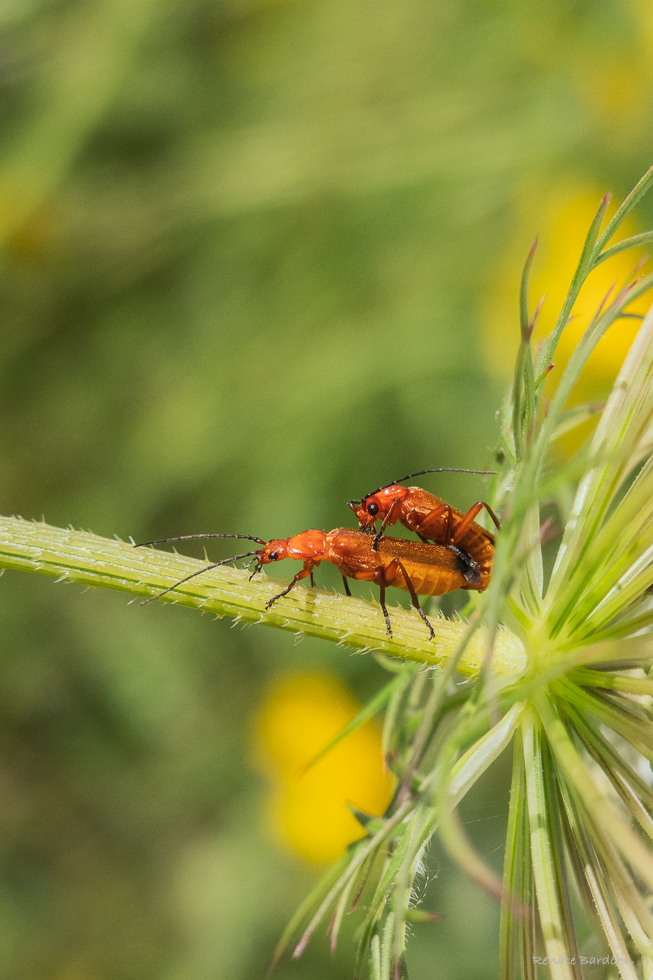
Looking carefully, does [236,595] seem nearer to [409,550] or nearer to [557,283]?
[409,550]

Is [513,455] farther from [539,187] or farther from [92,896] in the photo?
[92,896]

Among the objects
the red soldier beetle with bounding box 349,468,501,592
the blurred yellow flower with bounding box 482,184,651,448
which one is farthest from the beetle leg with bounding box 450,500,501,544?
the blurred yellow flower with bounding box 482,184,651,448

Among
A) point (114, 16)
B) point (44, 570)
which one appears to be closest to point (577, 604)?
point (44, 570)

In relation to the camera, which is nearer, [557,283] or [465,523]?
[465,523]

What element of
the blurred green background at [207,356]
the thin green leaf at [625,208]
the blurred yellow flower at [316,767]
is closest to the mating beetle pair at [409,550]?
the thin green leaf at [625,208]

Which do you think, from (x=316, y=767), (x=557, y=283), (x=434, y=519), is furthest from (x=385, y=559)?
(x=557, y=283)

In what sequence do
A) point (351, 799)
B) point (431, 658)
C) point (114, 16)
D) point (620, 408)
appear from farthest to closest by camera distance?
point (114, 16) < point (351, 799) < point (431, 658) < point (620, 408)
